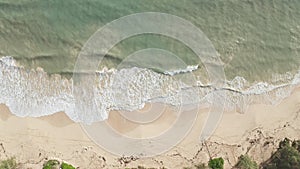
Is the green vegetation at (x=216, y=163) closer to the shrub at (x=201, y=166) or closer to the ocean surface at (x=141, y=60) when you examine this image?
the shrub at (x=201, y=166)

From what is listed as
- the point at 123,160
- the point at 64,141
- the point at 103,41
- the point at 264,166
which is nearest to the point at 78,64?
the point at 103,41

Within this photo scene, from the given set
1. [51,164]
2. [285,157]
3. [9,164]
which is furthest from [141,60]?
[285,157]

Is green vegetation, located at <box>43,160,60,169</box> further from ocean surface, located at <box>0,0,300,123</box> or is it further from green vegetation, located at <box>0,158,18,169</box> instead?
ocean surface, located at <box>0,0,300,123</box>

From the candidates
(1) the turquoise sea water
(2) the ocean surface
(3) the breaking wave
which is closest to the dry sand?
(3) the breaking wave

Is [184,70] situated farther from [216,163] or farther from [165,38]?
[216,163]

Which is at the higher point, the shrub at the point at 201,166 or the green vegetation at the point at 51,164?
the green vegetation at the point at 51,164

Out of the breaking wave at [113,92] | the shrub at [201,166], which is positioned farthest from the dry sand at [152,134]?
the breaking wave at [113,92]
